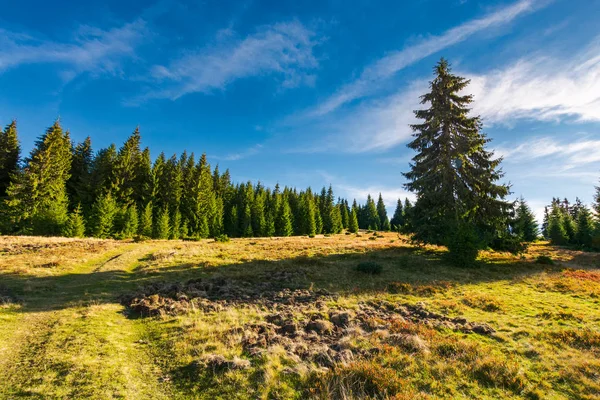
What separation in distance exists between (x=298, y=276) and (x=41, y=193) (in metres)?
45.1

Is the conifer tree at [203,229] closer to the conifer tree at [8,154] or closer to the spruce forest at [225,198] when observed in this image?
the spruce forest at [225,198]

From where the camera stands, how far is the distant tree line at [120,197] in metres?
39.4

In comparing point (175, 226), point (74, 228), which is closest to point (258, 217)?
point (175, 226)

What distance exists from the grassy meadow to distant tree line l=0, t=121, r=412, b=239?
25.7m

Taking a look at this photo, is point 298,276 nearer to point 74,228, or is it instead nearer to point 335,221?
point 74,228

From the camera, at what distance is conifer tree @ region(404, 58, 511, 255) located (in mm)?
25828

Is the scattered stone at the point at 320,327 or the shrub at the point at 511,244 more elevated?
the shrub at the point at 511,244

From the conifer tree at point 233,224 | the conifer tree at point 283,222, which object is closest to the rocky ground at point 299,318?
the conifer tree at point 233,224

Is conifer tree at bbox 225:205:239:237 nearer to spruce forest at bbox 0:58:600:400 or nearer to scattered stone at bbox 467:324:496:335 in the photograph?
spruce forest at bbox 0:58:600:400

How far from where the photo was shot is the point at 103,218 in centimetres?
4288

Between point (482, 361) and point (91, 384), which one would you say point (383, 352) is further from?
point (91, 384)

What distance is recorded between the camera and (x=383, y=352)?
7.78 meters

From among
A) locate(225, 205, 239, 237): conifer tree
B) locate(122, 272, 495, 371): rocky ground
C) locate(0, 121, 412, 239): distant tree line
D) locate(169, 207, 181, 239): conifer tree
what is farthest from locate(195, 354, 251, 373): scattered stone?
locate(225, 205, 239, 237): conifer tree

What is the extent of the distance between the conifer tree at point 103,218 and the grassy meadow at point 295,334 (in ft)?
80.2
